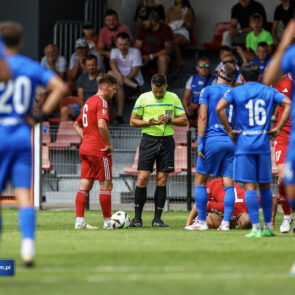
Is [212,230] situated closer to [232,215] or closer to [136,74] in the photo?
[232,215]

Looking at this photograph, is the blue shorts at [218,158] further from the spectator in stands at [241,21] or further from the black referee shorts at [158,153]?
the spectator in stands at [241,21]

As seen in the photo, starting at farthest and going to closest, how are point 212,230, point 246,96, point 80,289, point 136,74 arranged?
point 136,74 < point 212,230 < point 246,96 < point 80,289

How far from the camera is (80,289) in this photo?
18.7 ft

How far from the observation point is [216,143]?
11.1 m

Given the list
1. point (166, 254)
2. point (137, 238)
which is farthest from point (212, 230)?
point (166, 254)

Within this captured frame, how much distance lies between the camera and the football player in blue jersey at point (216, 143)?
1108cm

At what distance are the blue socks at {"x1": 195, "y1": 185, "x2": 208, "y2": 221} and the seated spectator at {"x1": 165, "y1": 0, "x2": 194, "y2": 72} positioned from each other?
379 inches

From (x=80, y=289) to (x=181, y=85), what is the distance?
1532 centimetres

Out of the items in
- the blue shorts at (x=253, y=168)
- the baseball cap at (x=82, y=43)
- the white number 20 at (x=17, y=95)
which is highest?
the baseball cap at (x=82, y=43)

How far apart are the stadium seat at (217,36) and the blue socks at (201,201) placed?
10.1 meters

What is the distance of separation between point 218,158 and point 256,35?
877cm

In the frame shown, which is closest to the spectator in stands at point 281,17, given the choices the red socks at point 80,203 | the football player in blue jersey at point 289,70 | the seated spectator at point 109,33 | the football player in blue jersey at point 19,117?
the seated spectator at point 109,33

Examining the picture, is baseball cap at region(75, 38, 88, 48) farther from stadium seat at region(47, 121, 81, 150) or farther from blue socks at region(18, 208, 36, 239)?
blue socks at region(18, 208, 36, 239)

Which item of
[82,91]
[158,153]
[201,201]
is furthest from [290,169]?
[82,91]
